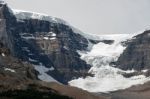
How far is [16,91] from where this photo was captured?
470 ft

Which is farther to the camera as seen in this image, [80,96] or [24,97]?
[80,96]

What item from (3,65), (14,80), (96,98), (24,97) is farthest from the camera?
(96,98)

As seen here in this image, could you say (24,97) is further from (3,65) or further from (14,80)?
(3,65)

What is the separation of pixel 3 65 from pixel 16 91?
42.4 metres

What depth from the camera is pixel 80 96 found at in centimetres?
18538

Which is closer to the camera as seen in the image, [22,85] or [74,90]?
[22,85]

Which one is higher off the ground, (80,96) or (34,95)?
(34,95)

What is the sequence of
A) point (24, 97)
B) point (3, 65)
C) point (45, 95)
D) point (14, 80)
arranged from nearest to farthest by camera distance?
point (24, 97) < point (45, 95) < point (14, 80) < point (3, 65)

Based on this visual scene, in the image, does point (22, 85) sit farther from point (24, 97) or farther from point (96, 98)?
point (96, 98)

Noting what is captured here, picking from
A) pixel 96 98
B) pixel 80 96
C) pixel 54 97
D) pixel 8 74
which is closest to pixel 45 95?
pixel 54 97

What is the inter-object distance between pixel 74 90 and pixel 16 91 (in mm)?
53084

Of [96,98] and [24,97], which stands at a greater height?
[24,97]

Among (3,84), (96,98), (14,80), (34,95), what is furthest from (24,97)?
(96,98)

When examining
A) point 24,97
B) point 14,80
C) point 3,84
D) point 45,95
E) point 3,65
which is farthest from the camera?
point 3,65
